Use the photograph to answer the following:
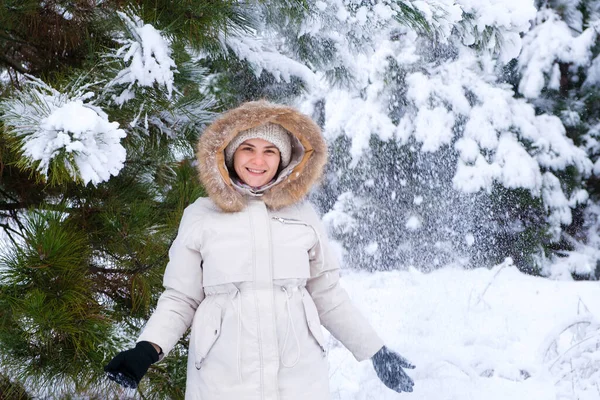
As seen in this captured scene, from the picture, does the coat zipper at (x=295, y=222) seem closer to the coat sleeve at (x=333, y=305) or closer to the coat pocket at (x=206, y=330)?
the coat sleeve at (x=333, y=305)

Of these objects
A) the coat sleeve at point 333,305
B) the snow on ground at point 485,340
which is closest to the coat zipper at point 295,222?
the coat sleeve at point 333,305

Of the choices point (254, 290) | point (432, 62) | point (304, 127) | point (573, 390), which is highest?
point (304, 127)

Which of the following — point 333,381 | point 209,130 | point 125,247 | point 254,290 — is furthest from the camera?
point 333,381

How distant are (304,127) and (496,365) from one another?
2.37 metres

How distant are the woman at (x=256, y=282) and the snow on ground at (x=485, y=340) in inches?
61.5

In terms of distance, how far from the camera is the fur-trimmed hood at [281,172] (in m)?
2.18

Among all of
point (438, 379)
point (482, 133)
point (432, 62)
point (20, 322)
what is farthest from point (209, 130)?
point (432, 62)

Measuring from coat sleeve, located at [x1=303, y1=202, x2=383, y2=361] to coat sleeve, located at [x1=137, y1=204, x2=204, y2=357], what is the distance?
440 mm

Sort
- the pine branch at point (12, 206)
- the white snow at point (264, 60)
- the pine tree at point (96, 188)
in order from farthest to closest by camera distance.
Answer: the white snow at point (264, 60), the pine branch at point (12, 206), the pine tree at point (96, 188)

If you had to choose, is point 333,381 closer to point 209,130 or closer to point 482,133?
point 209,130

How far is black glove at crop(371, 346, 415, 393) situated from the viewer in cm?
218

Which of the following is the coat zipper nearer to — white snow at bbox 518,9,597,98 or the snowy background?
the snowy background

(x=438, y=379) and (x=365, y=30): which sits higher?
(x=365, y=30)

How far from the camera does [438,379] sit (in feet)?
11.9
